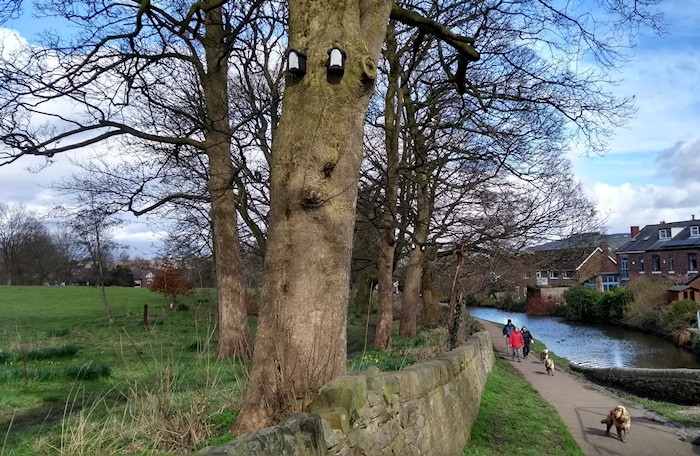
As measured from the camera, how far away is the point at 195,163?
53.1 ft

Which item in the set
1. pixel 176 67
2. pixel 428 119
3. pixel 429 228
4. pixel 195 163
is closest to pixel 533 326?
pixel 429 228

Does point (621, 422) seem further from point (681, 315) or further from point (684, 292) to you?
point (684, 292)

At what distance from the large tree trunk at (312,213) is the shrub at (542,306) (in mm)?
51266

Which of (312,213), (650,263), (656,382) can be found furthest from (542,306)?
(312,213)

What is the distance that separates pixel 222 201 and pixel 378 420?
26.6 ft

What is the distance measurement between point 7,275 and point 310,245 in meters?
68.4

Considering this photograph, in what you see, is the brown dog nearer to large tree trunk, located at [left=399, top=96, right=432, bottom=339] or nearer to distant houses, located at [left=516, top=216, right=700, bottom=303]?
large tree trunk, located at [left=399, top=96, right=432, bottom=339]

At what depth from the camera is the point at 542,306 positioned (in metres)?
52.2

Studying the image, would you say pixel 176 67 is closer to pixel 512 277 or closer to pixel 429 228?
pixel 429 228

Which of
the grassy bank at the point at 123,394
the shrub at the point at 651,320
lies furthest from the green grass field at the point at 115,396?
the shrub at the point at 651,320

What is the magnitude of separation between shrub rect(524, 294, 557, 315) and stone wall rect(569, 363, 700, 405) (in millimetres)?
31927

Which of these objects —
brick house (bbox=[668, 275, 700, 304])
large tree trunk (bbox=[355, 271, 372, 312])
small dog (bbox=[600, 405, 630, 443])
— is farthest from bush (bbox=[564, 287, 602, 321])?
small dog (bbox=[600, 405, 630, 443])

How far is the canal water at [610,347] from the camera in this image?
24.8 m

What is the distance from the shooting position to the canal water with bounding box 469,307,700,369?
2478 centimetres
